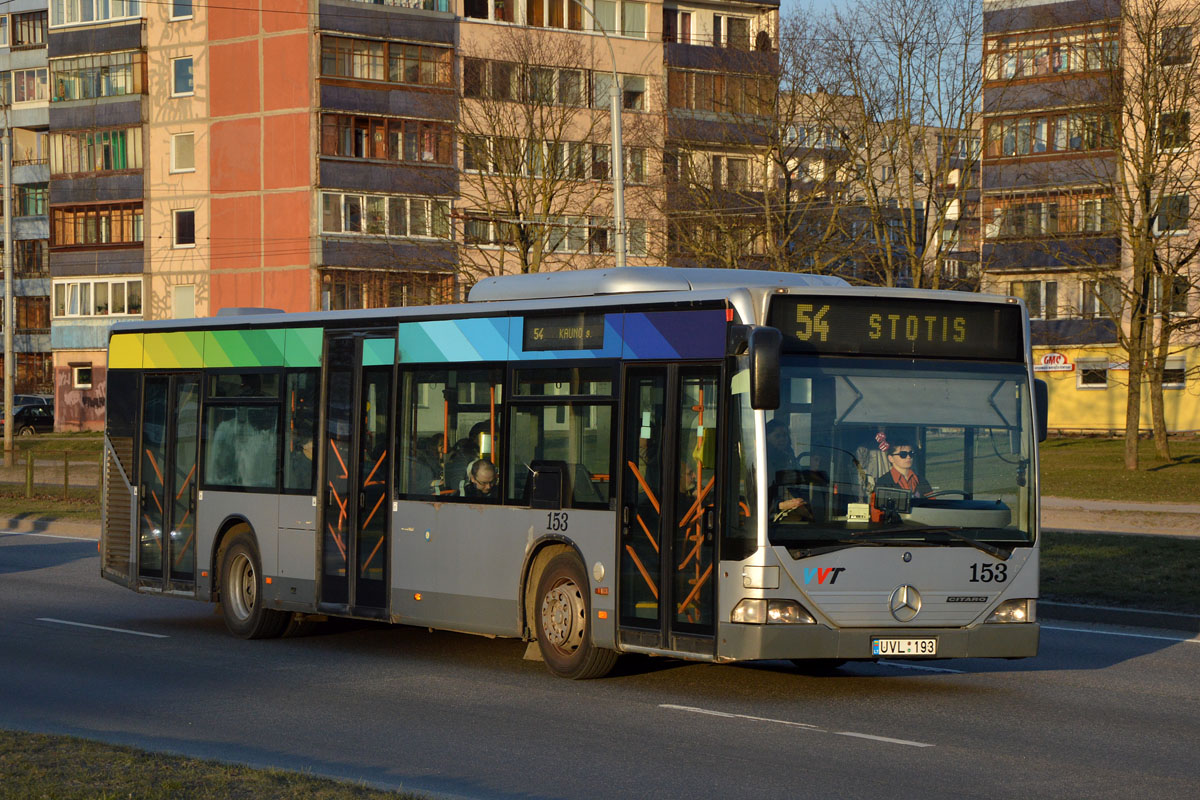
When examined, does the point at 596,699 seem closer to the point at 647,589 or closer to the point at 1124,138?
the point at 647,589

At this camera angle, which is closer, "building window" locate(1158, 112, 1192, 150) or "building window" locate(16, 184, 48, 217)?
"building window" locate(1158, 112, 1192, 150)

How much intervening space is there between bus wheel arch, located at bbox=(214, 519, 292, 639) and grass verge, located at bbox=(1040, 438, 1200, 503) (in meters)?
21.7

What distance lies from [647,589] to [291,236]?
55788 mm

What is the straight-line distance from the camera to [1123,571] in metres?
19.6

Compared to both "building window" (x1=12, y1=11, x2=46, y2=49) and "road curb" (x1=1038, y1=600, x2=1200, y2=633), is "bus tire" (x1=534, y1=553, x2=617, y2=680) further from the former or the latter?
"building window" (x1=12, y1=11, x2=46, y2=49)

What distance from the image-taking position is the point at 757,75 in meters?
44.0

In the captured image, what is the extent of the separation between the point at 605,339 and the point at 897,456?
234 centimetres

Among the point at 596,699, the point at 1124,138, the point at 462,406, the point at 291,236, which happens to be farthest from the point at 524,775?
the point at 291,236

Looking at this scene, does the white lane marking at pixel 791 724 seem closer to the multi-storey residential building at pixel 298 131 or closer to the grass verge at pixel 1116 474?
the grass verge at pixel 1116 474

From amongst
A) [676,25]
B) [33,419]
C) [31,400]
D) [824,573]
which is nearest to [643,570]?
[824,573]

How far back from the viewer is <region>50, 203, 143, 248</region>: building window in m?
73.4

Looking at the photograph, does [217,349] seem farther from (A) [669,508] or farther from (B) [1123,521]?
(B) [1123,521]

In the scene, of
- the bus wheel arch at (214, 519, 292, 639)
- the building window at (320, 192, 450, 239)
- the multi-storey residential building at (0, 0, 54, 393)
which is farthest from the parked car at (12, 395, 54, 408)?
the bus wheel arch at (214, 519, 292, 639)

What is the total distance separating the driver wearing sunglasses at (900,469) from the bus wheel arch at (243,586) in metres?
Result: 6.39
